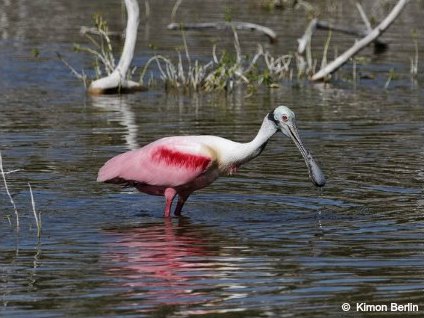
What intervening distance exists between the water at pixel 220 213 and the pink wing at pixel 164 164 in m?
0.32

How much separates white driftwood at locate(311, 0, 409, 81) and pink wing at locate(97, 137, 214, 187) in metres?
9.20

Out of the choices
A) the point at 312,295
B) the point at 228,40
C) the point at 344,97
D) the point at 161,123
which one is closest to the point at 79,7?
the point at 228,40

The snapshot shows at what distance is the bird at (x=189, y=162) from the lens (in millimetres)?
10609

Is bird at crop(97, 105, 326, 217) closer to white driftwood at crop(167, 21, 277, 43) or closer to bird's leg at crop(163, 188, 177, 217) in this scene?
bird's leg at crop(163, 188, 177, 217)

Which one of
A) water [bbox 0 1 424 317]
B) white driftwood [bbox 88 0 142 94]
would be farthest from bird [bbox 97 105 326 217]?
white driftwood [bbox 88 0 142 94]

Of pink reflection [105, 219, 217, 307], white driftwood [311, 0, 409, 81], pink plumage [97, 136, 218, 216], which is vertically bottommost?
pink reflection [105, 219, 217, 307]

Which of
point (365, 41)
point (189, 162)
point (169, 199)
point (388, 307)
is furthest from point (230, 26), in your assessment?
point (388, 307)

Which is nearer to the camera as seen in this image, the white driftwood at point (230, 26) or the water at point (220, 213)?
the water at point (220, 213)

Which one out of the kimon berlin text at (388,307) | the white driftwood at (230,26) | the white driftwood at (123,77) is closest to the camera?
the kimon berlin text at (388,307)

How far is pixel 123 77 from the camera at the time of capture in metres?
19.0

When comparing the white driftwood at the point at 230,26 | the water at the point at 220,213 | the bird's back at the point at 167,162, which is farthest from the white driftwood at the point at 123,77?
the bird's back at the point at 167,162

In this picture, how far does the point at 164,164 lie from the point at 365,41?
31.6 feet

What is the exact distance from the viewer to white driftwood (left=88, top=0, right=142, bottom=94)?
1839cm

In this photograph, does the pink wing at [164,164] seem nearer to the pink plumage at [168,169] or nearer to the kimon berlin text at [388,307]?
the pink plumage at [168,169]
